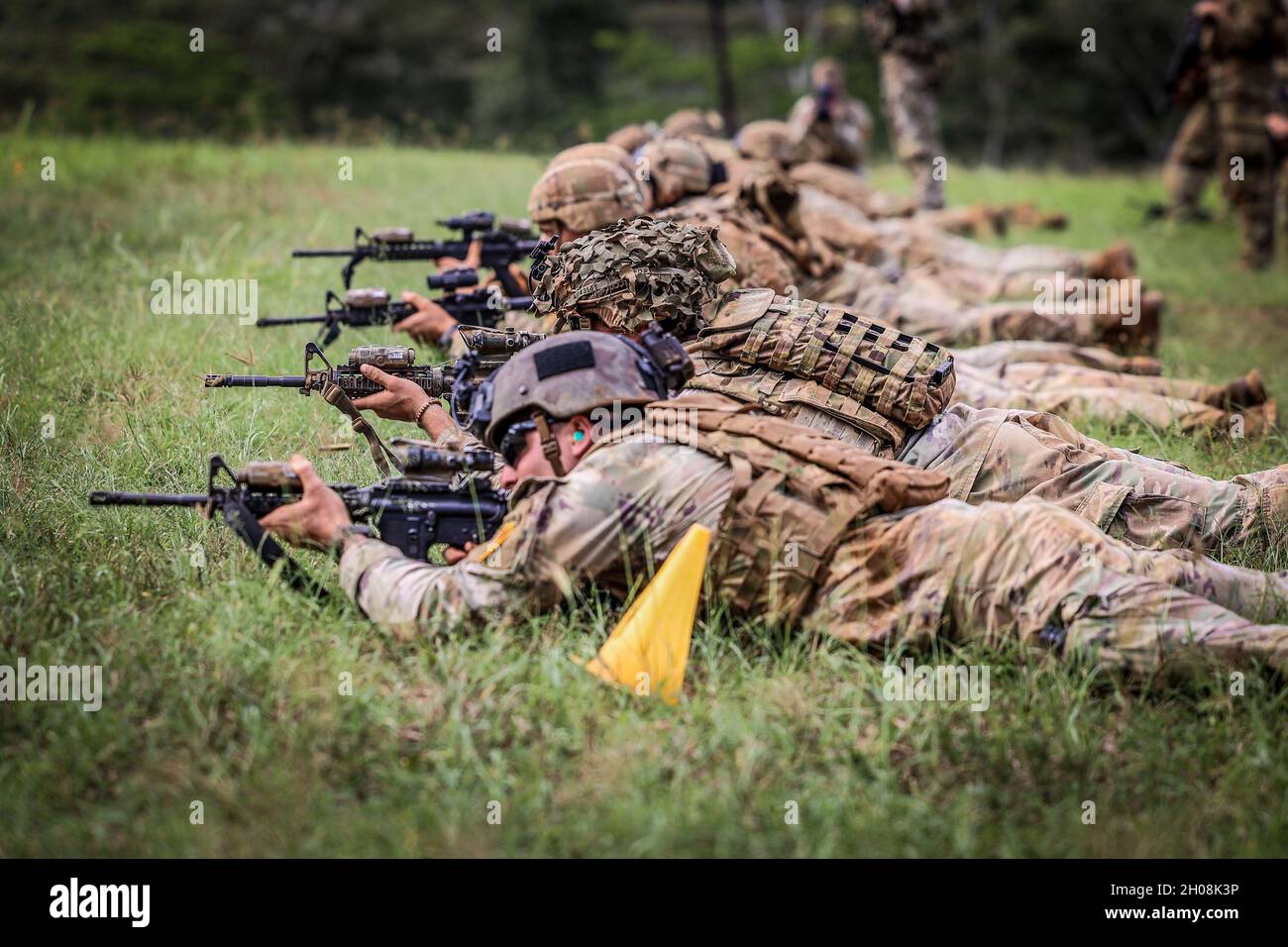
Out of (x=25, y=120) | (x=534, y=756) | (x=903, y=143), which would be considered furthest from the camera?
(x=903, y=143)

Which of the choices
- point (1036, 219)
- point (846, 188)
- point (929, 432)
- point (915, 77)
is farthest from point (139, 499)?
point (915, 77)

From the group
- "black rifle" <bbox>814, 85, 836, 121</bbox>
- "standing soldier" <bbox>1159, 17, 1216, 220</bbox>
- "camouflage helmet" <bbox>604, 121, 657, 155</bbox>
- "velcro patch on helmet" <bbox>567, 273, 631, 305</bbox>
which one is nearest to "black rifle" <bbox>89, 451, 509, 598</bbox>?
"velcro patch on helmet" <bbox>567, 273, 631, 305</bbox>

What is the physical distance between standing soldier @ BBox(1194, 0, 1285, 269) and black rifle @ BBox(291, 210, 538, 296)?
7909mm

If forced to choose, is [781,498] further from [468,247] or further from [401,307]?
[468,247]

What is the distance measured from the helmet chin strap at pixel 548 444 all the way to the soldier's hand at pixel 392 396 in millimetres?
1108

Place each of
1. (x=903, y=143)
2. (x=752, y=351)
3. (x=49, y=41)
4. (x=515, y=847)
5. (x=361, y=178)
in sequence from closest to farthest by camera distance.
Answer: (x=515, y=847) < (x=752, y=351) < (x=361, y=178) < (x=903, y=143) < (x=49, y=41)

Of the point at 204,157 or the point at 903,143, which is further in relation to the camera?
the point at 903,143

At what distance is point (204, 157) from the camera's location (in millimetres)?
11758

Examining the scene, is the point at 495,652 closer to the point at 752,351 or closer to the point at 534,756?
the point at 534,756

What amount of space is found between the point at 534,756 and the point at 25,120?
37.9 feet

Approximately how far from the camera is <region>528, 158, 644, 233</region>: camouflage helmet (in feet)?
19.1

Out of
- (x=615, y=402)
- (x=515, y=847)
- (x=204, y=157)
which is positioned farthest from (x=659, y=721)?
(x=204, y=157)

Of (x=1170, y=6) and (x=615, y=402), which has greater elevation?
(x=1170, y=6)
